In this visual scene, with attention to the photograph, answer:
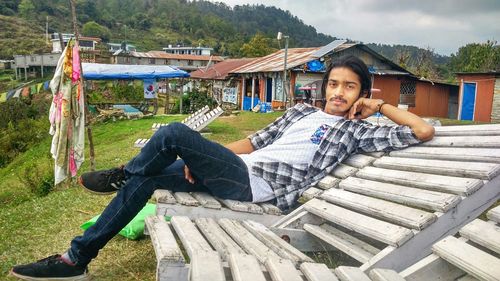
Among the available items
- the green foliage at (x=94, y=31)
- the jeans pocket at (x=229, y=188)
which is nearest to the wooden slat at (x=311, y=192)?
the jeans pocket at (x=229, y=188)

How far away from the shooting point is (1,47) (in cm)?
5847

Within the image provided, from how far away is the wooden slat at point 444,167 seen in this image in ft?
7.11

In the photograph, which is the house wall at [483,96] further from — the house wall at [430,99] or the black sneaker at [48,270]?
the black sneaker at [48,270]

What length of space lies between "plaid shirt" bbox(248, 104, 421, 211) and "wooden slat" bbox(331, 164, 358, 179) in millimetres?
40

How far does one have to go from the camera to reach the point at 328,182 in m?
2.89

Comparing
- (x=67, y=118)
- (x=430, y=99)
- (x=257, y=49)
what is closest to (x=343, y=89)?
(x=67, y=118)

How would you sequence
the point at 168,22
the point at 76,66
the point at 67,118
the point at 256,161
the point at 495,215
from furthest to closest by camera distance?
the point at 168,22 < the point at 76,66 < the point at 67,118 < the point at 256,161 < the point at 495,215

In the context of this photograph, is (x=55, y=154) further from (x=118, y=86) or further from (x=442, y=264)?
(x=118, y=86)

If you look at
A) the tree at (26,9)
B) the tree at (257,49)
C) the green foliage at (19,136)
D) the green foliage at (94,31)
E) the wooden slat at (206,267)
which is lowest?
the green foliage at (19,136)

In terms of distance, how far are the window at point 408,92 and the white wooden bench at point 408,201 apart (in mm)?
20022

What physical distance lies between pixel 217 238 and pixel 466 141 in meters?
1.58

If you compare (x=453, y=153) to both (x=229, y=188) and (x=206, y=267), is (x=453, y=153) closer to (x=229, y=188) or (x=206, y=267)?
(x=229, y=188)

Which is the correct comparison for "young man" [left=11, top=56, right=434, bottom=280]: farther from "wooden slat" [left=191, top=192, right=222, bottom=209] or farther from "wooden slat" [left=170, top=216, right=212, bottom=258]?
"wooden slat" [left=170, top=216, right=212, bottom=258]

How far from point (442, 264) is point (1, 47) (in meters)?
67.3
